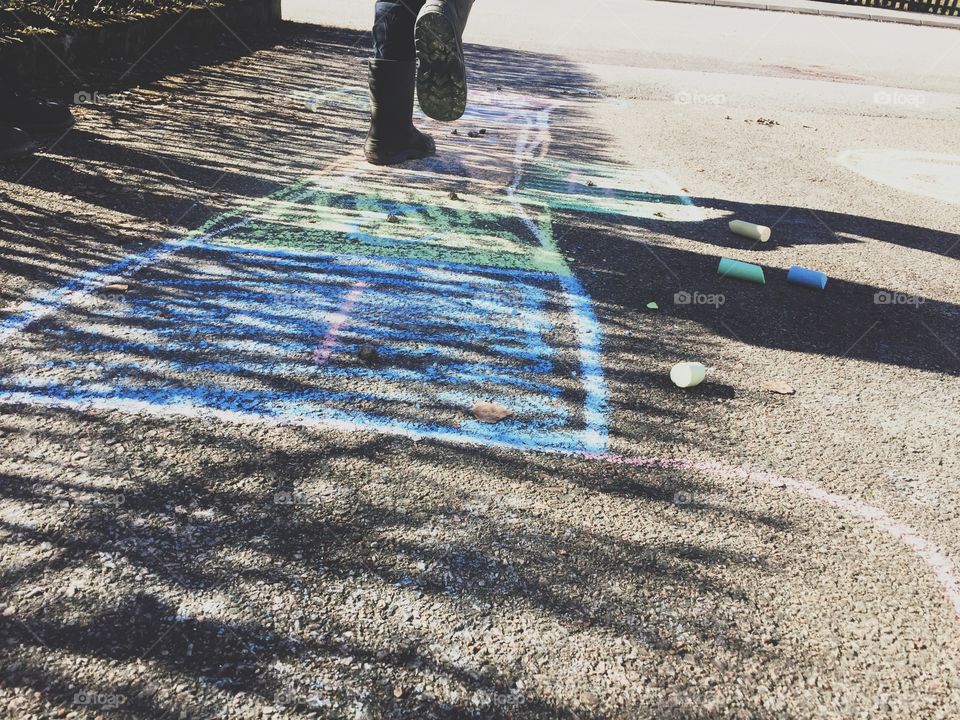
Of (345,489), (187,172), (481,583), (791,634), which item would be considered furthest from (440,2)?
(791,634)

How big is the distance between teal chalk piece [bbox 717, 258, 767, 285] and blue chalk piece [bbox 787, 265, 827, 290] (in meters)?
0.16

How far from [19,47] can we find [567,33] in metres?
10.3

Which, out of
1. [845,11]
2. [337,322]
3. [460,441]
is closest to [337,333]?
[337,322]

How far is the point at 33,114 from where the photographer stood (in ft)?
17.8

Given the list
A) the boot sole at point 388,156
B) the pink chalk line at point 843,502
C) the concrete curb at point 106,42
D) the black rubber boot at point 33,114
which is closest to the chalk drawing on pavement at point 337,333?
the pink chalk line at point 843,502

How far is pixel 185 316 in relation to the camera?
11.0ft

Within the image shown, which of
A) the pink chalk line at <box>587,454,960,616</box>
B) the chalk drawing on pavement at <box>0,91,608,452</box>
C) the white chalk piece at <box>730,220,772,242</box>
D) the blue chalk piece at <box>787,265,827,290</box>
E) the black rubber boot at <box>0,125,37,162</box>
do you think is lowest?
the pink chalk line at <box>587,454,960,616</box>

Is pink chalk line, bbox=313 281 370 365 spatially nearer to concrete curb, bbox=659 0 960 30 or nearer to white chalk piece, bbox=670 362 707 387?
white chalk piece, bbox=670 362 707 387

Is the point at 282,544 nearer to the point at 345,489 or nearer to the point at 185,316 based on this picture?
the point at 345,489

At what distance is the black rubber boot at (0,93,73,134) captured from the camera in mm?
5332

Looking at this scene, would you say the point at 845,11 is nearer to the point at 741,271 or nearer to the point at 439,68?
the point at 439,68

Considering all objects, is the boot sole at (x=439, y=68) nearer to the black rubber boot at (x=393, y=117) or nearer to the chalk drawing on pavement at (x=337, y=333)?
the black rubber boot at (x=393, y=117)

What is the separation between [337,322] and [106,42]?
5992 mm

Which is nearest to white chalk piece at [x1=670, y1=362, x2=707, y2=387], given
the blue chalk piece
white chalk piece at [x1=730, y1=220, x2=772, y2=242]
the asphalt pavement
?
the asphalt pavement
